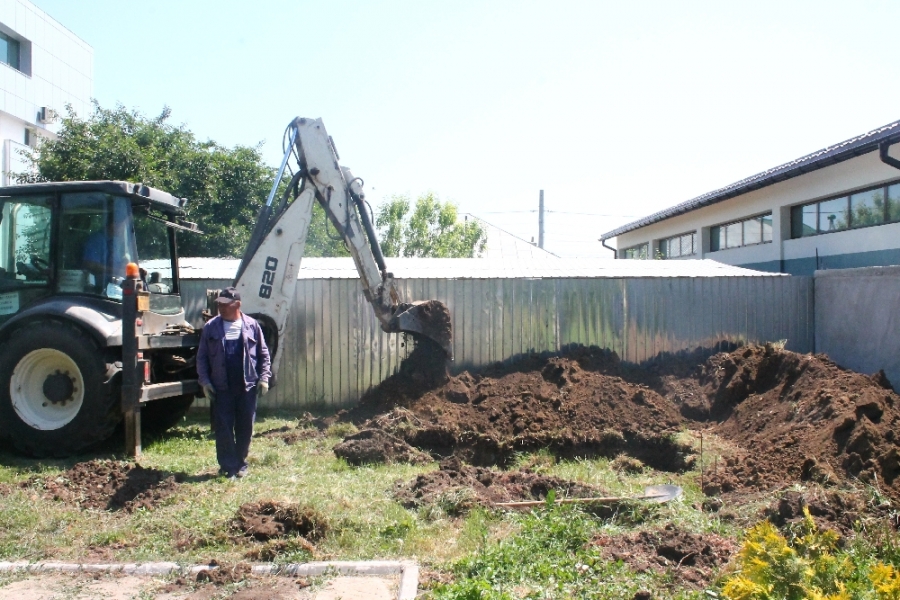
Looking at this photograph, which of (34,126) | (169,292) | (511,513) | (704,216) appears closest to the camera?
(511,513)

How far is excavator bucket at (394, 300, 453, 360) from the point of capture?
405 inches

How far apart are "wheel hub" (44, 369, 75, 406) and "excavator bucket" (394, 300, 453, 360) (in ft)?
14.0

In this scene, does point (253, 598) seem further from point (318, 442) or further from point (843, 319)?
point (843, 319)

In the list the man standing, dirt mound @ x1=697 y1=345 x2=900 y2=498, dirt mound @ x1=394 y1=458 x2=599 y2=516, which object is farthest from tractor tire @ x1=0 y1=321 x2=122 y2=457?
dirt mound @ x1=697 y1=345 x2=900 y2=498

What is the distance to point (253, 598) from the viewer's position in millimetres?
3973

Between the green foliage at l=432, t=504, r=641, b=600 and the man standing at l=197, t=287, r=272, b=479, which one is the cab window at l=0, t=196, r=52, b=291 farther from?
the green foliage at l=432, t=504, r=641, b=600

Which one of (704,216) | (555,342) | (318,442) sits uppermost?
(704,216)

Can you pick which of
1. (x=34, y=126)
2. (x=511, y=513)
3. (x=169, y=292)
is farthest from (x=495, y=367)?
(x=34, y=126)

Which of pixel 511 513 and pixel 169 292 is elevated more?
pixel 169 292

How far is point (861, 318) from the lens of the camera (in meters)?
11.8

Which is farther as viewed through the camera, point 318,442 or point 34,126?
point 34,126

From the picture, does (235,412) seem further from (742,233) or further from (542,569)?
(742,233)

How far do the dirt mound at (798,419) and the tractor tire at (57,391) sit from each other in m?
6.22

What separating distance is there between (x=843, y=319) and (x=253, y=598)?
37.8 ft
